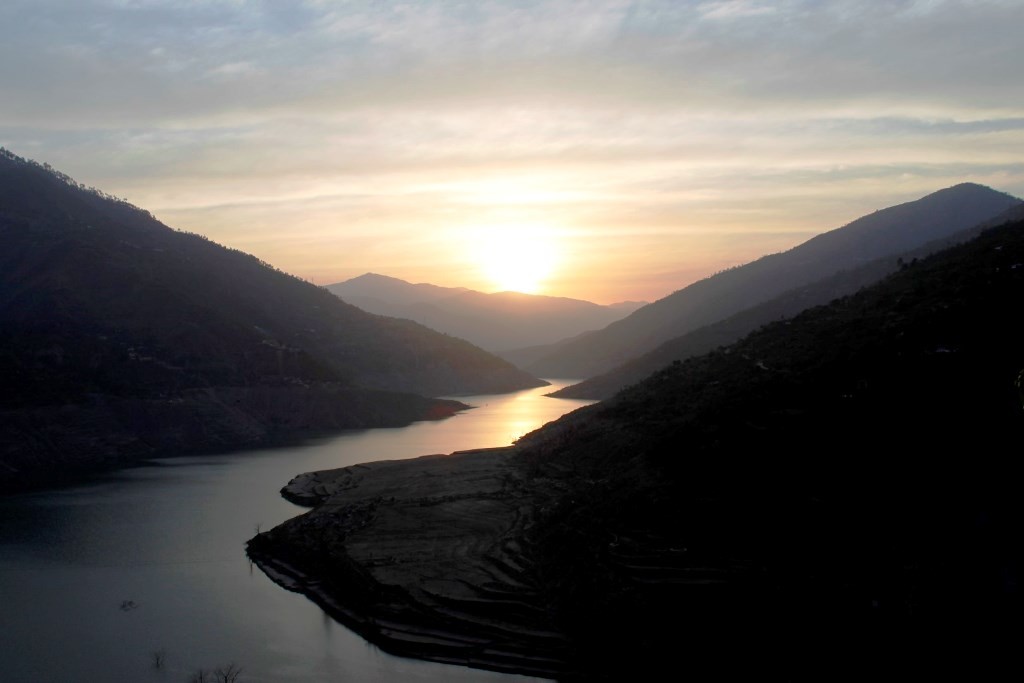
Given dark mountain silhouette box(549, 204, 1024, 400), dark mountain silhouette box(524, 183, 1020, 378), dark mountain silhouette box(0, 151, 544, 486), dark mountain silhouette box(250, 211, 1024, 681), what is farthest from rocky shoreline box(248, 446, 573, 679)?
dark mountain silhouette box(524, 183, 1020, 378)

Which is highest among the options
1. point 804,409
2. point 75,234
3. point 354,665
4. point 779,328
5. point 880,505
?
point 75,234

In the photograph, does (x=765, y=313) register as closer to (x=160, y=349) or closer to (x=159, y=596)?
(x=160, y=349)

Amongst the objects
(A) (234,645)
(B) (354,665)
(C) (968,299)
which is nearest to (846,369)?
(C) (968,299)

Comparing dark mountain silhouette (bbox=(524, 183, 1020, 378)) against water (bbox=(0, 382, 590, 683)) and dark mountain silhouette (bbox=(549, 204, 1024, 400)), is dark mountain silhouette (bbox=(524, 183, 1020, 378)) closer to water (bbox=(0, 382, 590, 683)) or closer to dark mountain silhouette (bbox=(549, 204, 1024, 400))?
dark mountain silhouette (bbox=(549, 204, 1024, 400))

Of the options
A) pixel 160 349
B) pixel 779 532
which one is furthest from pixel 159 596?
pixel 160 349

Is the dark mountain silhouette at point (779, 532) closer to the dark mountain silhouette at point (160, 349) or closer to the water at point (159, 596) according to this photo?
the water at point (159, 596)

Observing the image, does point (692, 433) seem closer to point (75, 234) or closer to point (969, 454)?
point (969, 454)
